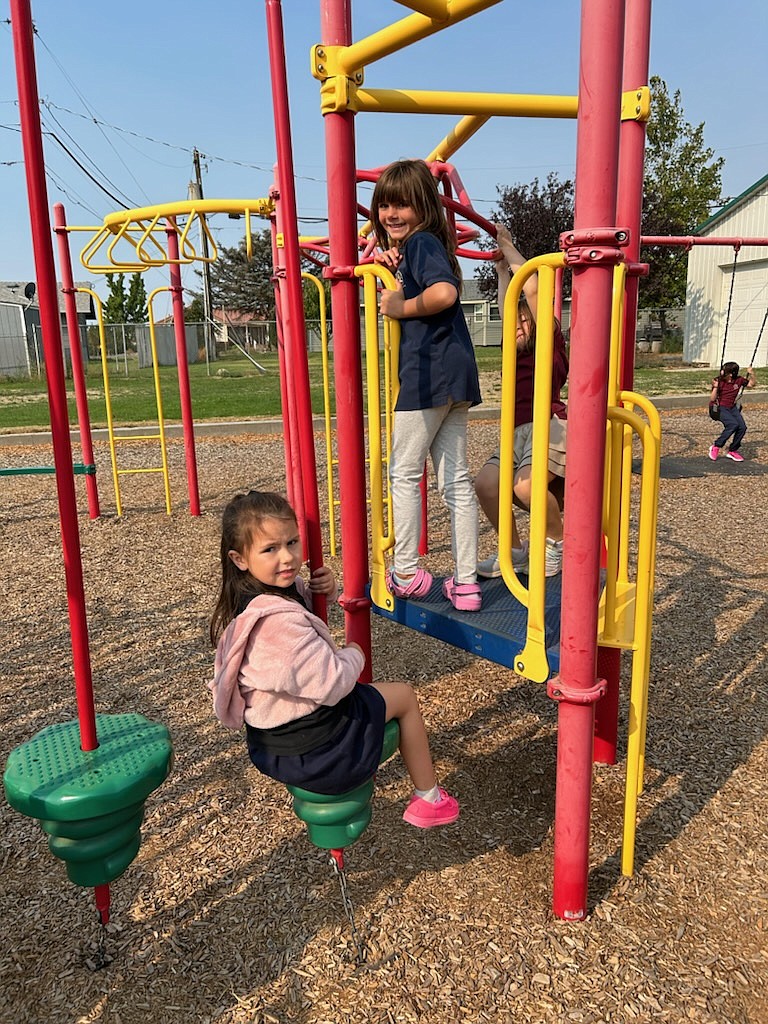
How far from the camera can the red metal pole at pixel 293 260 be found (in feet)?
6.65

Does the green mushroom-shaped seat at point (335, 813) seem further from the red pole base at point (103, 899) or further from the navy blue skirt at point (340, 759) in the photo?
the red pole base at point (103, 899)

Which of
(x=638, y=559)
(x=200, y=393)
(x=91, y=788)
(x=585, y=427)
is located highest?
(x=585, y=427)

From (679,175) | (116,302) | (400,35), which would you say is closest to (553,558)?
(400,35)

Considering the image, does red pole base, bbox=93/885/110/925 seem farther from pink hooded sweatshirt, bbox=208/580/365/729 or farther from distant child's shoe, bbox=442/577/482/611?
distant child's shoe, bbox=442/577/482/611

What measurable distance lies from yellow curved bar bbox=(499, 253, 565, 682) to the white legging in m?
0.39

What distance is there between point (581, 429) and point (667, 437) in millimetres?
10245

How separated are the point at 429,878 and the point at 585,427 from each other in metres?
1.42

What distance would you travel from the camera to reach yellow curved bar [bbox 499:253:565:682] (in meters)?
1.89

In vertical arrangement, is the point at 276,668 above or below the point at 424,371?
below

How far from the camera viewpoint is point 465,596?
2.50m

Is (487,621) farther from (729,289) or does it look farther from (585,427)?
(729,289)

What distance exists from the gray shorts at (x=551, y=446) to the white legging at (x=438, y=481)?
213mm

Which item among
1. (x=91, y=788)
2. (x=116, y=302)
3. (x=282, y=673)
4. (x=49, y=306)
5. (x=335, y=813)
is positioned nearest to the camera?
(x=49, y=306)

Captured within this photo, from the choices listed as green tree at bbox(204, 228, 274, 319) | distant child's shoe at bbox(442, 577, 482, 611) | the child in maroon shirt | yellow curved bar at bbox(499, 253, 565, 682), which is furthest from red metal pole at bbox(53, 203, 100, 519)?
green tree at bbox(204, 228, 274, 319)
